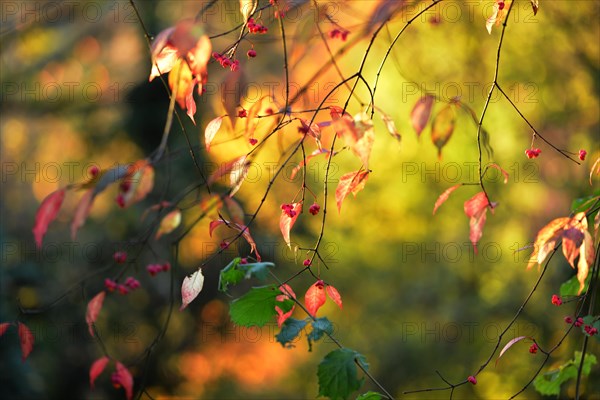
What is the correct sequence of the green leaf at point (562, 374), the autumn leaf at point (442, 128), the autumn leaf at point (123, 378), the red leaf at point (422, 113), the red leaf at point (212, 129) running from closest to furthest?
the red leaf at point (422, 113) → the autumn leaf at point (442, 128) → the red leaf at point (212, 129) → the autumn leaf at point (123, 378) → the green leaf at point (562, 374)

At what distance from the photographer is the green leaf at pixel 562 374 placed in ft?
5.34

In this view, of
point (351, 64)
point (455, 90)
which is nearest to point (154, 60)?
point (455, 90)

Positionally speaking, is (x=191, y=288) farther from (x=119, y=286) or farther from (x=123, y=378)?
(x=123, y=378)

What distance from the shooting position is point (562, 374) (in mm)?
1633

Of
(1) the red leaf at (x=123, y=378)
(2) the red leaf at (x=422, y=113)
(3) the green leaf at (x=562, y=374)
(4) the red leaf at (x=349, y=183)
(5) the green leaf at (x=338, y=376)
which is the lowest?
(3) the green leaf at (x=562, y=374)

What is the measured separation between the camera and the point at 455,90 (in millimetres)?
4602

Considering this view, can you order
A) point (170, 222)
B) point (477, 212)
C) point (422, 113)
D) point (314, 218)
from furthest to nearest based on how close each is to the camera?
point (314, 218) → point (477, 212) → point (170, 222) → point (422, 113)

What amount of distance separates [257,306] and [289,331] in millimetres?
72

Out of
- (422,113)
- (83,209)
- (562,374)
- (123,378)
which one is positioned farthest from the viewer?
(562,374)

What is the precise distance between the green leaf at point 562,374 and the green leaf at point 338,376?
25.9 inches

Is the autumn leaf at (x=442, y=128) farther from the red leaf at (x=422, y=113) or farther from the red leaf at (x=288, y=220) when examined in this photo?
the red leaf at (x=288, y=220)

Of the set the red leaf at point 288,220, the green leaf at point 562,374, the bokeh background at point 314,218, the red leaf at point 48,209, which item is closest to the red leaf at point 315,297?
the red leaf at point 288,220

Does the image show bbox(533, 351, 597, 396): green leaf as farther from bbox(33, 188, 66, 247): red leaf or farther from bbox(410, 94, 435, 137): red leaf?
bbox(33, 188, 66, 247): red leaf

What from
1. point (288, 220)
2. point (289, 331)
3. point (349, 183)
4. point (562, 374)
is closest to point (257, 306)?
point (289, 331)
